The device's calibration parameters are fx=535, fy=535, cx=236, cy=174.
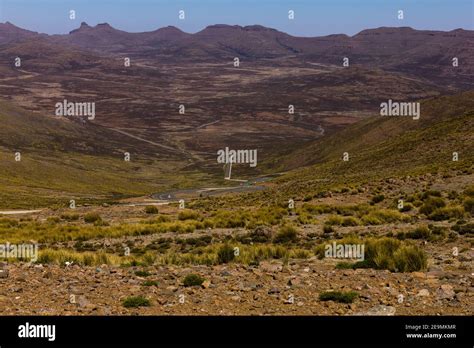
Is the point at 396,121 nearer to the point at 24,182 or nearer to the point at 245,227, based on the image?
the point at 24,182

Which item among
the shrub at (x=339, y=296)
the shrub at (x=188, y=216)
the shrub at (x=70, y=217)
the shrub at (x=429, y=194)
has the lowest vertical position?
the shrub at (x=70, y=217)

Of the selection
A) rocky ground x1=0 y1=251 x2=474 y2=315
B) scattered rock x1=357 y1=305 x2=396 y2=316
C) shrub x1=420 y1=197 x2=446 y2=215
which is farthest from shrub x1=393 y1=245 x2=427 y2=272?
shrub x1=420 y1=197 x2=446 y2=215

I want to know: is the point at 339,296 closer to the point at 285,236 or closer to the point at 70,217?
the point at 285,236

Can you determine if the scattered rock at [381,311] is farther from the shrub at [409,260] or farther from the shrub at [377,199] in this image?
the shrub at [377,199]

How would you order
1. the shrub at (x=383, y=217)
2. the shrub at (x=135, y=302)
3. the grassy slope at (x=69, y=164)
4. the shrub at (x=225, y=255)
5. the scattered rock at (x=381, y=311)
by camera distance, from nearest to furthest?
the scattered rock at (x=381, y=311) < the shrub at (x=135, y=302) < the shrub at (x=225, y=255) < the shrub at (x=383, y=217) < the grassy slope at (x=69, y=164)

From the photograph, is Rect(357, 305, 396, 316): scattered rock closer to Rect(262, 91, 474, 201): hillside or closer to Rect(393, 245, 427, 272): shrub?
Rect(393, 245, 427, 272): shrub

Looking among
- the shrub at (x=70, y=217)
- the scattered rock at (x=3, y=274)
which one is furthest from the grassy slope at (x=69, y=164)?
the scattered rock at (x=3, y=274)
